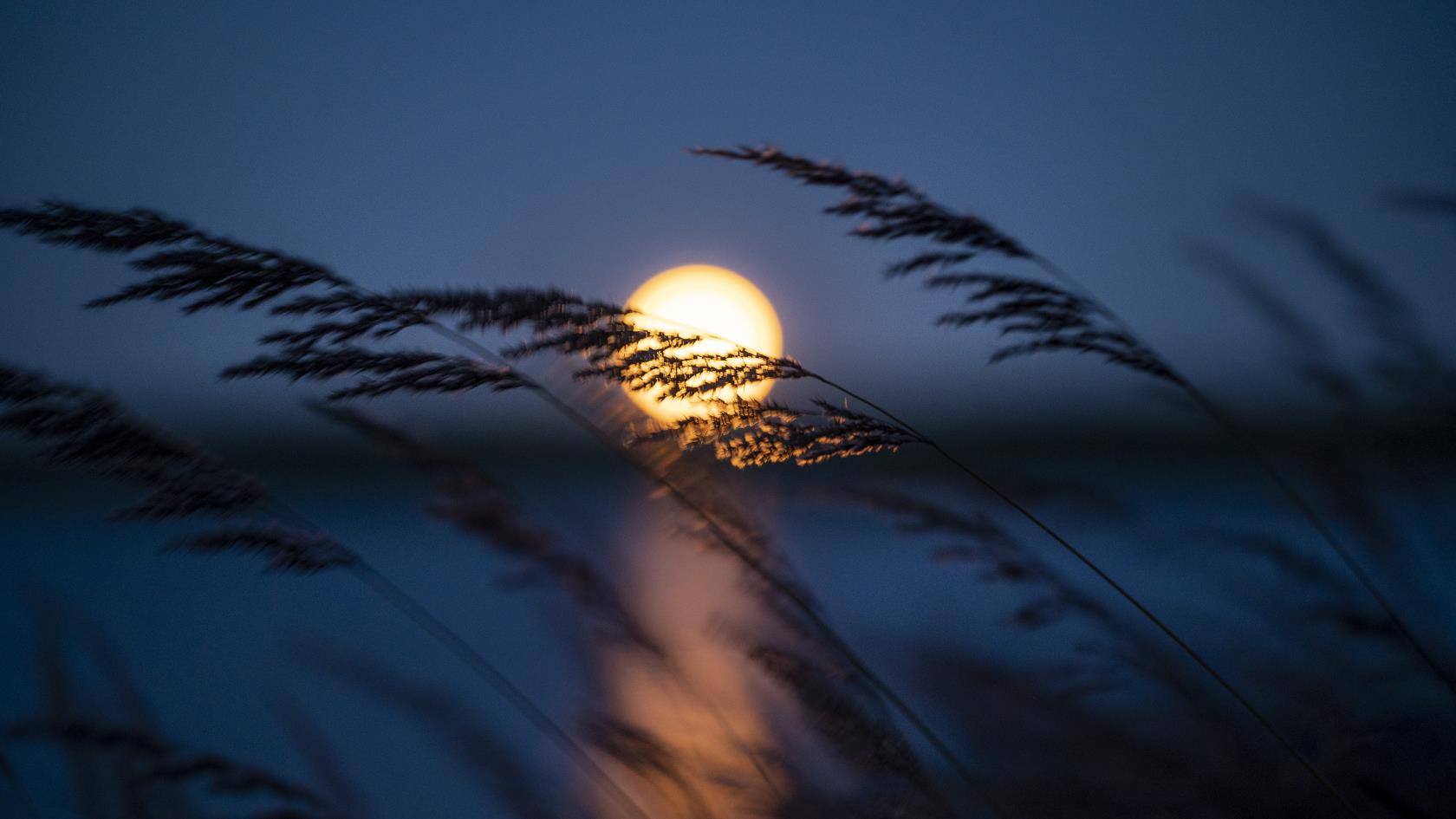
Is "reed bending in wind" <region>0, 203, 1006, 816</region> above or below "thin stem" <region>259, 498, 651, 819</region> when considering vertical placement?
above

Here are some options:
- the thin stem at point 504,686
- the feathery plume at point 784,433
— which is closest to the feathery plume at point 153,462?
the thin stem at point 504,686

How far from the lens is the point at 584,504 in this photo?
2068 mm

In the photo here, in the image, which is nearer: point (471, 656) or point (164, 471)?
point (164, 471)

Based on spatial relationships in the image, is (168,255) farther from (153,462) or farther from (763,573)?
(763,573)

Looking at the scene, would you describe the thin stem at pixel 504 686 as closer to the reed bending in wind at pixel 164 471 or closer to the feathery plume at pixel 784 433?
the reed bending in wind at pixel 164 471

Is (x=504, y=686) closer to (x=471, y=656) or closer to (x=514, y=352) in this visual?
(x=471, y=656)

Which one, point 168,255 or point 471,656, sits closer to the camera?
point 168,255

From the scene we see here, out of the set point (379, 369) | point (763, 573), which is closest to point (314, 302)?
point (379, 369)

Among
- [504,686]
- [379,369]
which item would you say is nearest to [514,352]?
[379,369]

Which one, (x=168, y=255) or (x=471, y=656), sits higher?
(x=168, y=255)

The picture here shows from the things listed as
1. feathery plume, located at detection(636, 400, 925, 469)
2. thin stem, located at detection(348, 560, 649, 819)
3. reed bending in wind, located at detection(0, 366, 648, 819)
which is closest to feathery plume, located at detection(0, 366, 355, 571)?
reed bending in wind, located at detection(0, 366, 648, 819)

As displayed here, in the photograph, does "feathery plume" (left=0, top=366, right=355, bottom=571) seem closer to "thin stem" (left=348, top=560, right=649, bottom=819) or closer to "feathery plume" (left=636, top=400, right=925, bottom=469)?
"thin stem" (left=348, top=560, right=649, bottom=819)

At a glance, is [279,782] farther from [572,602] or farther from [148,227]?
[148,227]

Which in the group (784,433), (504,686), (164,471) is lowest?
(504,686)
